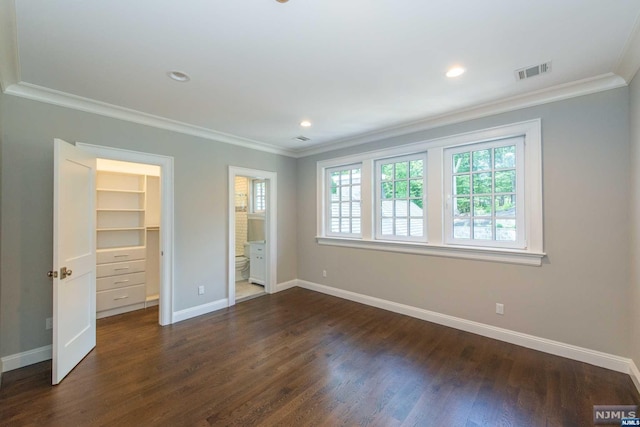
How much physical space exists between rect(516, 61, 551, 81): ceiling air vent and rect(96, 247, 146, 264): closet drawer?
496 cm

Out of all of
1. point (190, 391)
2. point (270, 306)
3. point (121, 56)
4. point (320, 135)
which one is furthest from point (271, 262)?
point (121, 56)

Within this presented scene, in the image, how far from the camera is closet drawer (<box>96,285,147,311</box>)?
12.0 ft

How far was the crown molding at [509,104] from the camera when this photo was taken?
2408 millimetres

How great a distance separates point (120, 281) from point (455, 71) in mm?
4727

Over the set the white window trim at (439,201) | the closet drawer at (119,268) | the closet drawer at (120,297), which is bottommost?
the closet drawer at (120,297)

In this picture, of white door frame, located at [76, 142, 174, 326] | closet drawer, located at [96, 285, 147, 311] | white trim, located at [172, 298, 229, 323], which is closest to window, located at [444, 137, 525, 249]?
white trim, located at [172, 298, 229, 323]

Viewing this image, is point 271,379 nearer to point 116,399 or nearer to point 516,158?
point 116,399

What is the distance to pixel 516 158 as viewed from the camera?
2.92m

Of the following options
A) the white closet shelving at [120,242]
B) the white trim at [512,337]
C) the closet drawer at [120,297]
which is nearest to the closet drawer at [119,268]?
the white closet shelving at [120,242]

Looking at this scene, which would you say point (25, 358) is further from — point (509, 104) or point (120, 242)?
point (509, 104)

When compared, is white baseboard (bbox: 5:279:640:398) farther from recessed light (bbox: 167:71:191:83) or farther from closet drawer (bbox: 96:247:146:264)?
recessed light (bbox: 167:71:191:83)

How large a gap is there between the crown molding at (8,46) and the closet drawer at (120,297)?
2562mm

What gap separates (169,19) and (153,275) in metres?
3.76

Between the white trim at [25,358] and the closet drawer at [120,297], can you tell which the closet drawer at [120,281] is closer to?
the closet drawer at [120,297]
